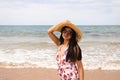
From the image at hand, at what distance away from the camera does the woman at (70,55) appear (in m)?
3.54

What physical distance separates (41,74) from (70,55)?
5.05m

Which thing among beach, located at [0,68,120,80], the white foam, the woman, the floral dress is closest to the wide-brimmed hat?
the woman

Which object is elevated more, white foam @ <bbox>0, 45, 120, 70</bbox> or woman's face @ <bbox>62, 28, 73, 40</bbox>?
woman's face @ <bbox>62, 28, 73, 40</bbox>

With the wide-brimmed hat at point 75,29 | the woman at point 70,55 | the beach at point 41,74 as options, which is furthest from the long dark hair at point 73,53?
the beach at point 41,74

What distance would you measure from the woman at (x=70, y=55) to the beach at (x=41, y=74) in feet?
14.6

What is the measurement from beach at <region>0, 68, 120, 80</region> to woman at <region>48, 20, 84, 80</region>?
14.6 ft

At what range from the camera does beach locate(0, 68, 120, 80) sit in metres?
8.05

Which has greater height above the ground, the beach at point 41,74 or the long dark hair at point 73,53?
the long dark hair at point 73,53

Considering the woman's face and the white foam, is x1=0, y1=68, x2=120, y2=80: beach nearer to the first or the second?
the white foam

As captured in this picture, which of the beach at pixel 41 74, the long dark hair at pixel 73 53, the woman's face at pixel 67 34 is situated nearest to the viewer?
the long dark hair at pixel 73 53

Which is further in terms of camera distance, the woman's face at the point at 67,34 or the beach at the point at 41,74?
the beach at the point at 41,74

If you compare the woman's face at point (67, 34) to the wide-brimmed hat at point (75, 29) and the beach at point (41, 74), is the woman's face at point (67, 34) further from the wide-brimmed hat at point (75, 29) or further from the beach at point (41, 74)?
the beach at point (41, 74)

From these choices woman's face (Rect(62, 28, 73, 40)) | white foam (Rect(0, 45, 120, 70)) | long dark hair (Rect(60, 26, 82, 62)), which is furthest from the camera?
white foam (Rect(0, 45, 120, 70))

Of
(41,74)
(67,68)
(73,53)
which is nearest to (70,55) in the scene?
(73,53)
